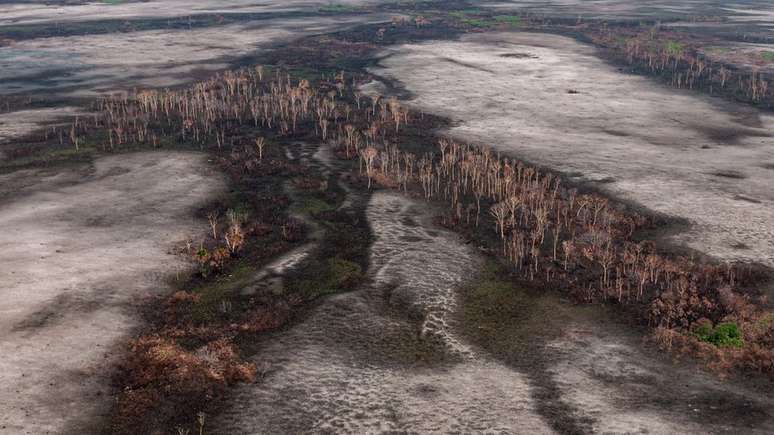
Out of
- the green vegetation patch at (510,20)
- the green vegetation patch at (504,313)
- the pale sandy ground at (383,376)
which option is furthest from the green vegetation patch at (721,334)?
the green vegetation patch at (510,20)

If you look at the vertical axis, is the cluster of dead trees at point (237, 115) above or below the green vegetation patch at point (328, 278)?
above

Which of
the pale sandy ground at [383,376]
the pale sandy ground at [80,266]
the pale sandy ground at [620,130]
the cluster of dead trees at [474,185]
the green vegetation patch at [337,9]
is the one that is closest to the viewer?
the pale sandy ground at [383,376]

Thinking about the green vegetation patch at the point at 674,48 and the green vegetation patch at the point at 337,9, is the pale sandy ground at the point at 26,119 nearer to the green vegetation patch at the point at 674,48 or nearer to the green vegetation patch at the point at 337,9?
the green vegetation patch at the point at 674,48

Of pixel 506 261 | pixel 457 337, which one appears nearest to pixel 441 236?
pixel 506 261

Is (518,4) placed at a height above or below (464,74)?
above

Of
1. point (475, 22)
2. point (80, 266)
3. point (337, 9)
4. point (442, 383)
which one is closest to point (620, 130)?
point (442, 383)

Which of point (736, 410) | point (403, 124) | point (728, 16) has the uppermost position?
point (728, 16)

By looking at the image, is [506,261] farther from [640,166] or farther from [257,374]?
[640,166]
